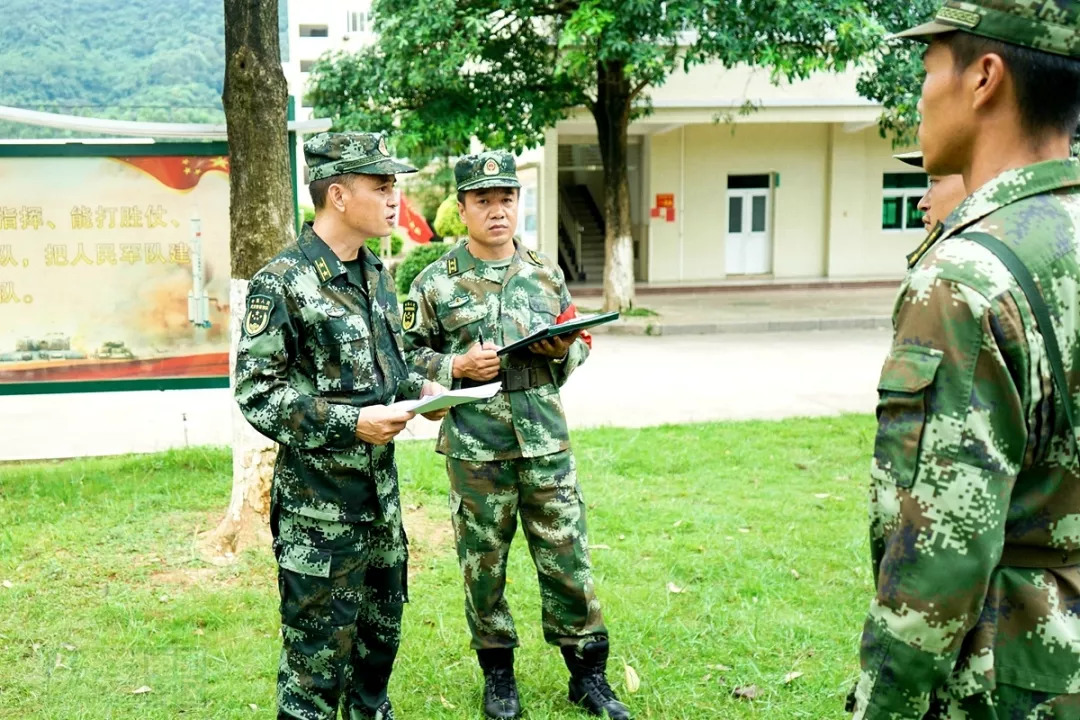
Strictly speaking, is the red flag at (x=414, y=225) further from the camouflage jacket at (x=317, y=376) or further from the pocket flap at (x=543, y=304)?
the camouflage jacket at (x=317, y=376)

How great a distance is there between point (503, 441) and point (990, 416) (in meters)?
2.18

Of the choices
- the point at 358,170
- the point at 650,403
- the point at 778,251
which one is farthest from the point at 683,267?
the point at 358,170

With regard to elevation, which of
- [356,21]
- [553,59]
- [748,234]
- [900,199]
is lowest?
[748,234]

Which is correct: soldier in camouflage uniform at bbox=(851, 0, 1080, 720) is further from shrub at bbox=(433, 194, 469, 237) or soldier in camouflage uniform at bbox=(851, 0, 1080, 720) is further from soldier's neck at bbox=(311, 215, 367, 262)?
shrub at bbox=(433, 194, 469, 237)

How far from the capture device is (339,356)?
118 inches

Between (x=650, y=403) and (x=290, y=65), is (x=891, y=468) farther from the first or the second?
(x=290, y=65)

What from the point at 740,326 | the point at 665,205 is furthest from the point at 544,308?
the point at 665,205

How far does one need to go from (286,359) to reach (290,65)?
38.0 metres

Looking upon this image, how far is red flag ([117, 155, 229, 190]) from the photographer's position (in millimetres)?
6539

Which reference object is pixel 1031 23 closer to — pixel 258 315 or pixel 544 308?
pixel 258 315

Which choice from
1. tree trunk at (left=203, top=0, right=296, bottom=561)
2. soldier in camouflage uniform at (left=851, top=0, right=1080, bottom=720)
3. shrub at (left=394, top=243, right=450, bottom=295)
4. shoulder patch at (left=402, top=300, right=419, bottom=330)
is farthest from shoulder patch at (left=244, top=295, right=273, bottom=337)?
shrub at (left=394, top=243, right=450, bottom=295)

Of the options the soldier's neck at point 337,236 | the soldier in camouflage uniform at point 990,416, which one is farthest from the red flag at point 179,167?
the soldier in camouflage uniform at point 990,416

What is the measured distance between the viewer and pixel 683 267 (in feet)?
78.1

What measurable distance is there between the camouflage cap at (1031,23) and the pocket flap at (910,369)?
47 cm
